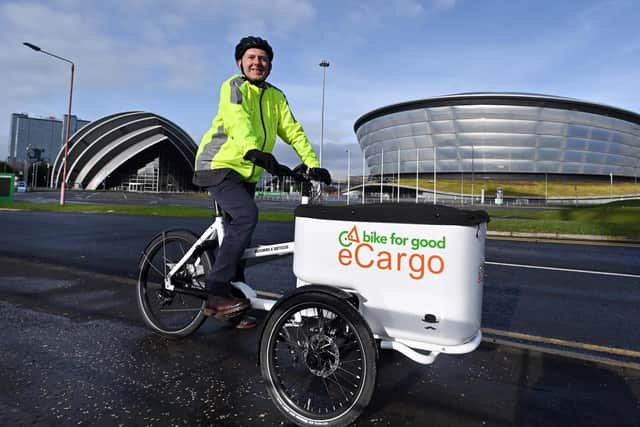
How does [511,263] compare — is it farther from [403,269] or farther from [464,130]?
[464,130]

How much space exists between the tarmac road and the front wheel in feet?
0.58

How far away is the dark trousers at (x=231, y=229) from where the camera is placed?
2830 millimetres

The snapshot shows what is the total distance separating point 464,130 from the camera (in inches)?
3206

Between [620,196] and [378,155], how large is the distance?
48237 mm

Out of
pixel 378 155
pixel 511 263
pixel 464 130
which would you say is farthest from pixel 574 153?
pixel 511 263

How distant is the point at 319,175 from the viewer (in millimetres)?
2803

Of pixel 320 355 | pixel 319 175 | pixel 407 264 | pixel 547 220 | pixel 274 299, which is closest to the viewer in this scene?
pixel 407 264

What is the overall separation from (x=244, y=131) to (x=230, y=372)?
1579mm

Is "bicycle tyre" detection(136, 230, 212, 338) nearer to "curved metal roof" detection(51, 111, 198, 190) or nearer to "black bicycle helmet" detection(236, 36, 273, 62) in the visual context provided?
"black bicycle helmet" detection(236, 36, 273, 62)

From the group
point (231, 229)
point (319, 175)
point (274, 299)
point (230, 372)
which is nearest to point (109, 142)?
point (231, 229)

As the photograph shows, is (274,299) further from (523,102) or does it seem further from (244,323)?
(523,102)

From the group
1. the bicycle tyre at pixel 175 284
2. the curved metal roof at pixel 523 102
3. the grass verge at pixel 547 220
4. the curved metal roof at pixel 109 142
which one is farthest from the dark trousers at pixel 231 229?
the curved metal roof at pixel 523 102

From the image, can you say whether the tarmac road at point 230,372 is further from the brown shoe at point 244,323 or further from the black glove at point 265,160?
the black glove at point 265,160

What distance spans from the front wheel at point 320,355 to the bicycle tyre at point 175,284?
1.14m
